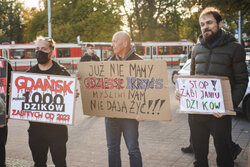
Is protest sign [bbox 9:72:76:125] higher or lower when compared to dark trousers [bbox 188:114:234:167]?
higher

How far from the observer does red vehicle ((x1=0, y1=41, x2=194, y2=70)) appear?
106ft

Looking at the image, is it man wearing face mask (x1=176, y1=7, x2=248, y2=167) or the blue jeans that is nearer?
man wearing face mask (x1=176, y1=7, x2=248, y2=167)

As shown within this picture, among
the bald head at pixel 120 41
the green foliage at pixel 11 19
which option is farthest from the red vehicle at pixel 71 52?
the bald head at pixel 120 41

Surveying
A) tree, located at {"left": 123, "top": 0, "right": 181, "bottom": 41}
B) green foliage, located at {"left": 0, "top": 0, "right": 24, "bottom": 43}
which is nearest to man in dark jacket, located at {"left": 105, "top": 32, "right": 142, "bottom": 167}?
tree, located at {"left": 123, "top": 0, "right": 181, "bottom": 41}

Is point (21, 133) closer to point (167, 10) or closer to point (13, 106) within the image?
point (13, 106)

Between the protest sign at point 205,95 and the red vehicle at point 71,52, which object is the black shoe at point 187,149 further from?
the red vehicle at point 71,52

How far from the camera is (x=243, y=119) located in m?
7.84

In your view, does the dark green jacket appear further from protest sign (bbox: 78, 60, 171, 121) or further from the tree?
the tree

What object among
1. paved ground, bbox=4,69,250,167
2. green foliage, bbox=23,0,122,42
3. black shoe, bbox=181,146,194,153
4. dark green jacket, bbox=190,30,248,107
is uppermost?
green foliage, bbox=23,0,122,42

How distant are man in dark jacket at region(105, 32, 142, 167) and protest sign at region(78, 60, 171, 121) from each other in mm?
99

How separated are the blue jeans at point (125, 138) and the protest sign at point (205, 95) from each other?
628mm

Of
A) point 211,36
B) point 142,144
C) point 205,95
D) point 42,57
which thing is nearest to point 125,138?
point 205,95

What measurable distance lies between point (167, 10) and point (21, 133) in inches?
1595

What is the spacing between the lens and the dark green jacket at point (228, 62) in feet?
10.7
